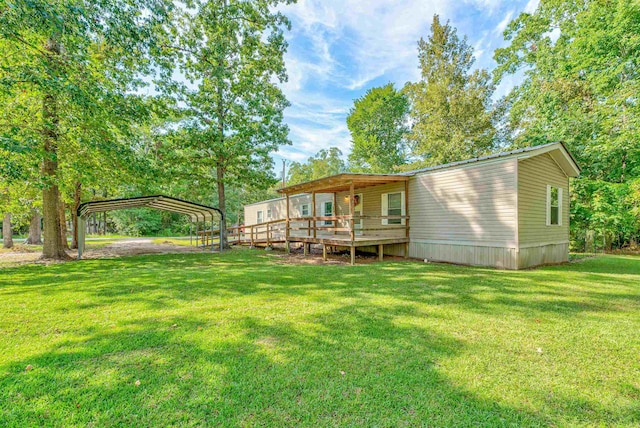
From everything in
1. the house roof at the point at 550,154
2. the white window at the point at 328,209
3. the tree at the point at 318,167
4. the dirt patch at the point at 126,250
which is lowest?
the dirt patch at the point at 126,250

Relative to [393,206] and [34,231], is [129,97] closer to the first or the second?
[393,206]

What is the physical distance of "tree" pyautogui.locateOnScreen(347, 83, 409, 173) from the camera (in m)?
27.6

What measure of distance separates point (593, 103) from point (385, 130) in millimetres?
15653

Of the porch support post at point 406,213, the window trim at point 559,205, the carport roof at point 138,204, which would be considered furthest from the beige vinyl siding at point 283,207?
the window trim at point 559,205

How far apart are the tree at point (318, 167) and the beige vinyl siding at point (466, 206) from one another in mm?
29459

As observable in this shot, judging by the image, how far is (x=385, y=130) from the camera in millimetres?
27906

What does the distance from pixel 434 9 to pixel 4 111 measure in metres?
25.9

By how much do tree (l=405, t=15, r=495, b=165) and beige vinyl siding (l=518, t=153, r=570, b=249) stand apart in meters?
11.3

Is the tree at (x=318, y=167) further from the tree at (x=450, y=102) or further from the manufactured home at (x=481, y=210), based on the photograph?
the manufactured home at (x=481, y=210)

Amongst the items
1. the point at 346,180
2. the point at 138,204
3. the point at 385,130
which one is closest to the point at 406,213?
the point at 346,180

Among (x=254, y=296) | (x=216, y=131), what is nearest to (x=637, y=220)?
(x=254, y=296)

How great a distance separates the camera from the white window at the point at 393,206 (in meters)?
10.8

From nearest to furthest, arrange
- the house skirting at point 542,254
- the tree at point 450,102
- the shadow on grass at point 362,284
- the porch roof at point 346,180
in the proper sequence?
the shadow on grass at point 362,284 → the house skirting at point 542,254 → the porch roof at point 346,180 → the tree at point 450,102

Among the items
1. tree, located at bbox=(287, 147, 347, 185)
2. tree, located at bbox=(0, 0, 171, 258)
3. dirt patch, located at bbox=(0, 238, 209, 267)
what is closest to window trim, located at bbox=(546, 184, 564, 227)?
tree, located at bbox=(0, 0, 171, 258)
